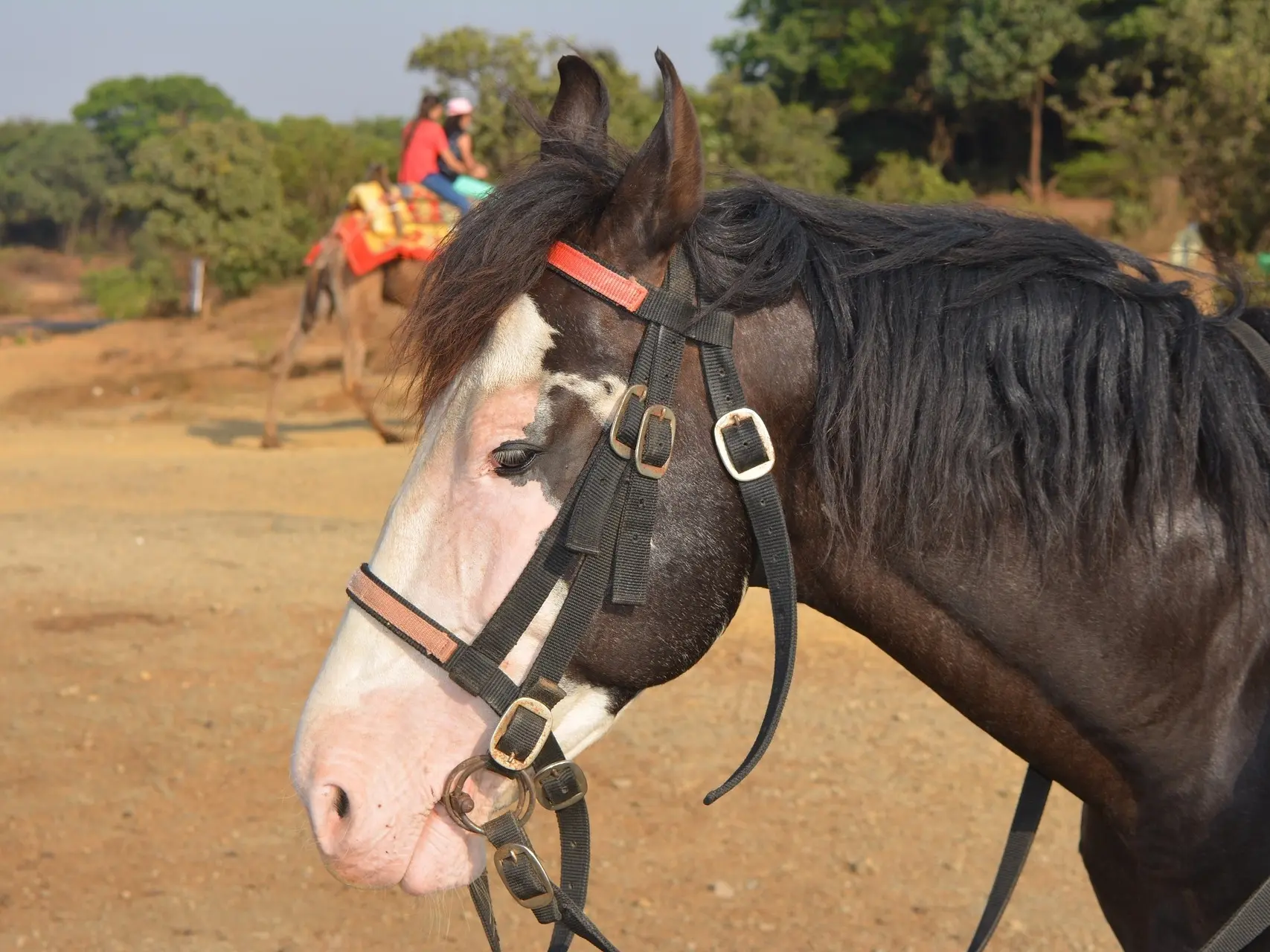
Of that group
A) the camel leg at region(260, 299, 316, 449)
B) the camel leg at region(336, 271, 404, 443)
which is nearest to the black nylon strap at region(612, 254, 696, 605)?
the camel leg at region(336, 271, 404, 443)

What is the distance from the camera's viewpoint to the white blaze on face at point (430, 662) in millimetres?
1635

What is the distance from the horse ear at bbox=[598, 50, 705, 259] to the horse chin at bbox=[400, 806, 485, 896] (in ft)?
2.53

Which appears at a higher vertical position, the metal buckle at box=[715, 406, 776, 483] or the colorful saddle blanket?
the metal buckle at box=[715, 406, 776, 483]

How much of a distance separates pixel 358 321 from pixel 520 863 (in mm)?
9471

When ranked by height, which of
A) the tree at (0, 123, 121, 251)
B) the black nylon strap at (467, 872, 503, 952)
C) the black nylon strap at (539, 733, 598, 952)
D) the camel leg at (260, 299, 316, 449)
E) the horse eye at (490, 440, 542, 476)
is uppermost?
the horse eye at (490, 440, 542, 476)

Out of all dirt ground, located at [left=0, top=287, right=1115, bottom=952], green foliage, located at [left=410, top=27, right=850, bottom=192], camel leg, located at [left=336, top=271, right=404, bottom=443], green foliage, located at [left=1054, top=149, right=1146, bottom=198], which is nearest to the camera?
dirt ground, located at [left=0, top=287, right=1115, bottom=952]

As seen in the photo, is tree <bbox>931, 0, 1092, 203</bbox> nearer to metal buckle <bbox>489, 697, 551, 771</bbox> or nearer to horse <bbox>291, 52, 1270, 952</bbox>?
horse <bbox>291, 52, 1270, 952</bbox>

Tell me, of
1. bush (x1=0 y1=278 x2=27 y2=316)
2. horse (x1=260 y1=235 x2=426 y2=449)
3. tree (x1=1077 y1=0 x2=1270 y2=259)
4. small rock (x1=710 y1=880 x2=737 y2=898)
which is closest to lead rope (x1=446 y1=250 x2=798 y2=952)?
small rock (x1=710 y1=880 x2=737 y2=898)

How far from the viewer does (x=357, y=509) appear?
844 centimetres

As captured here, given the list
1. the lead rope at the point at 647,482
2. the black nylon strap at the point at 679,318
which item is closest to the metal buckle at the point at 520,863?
the lead rope at the point at 647,482

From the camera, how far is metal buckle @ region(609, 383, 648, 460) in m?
1.61

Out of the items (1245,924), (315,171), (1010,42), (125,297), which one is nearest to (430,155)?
(1245,924)

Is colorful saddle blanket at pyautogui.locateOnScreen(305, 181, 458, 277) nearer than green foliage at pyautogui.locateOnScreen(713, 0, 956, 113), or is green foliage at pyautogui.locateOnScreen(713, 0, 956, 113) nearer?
colorful saddle blanket at pyautogui.locateOnScreen(305, 181, 458, 277)

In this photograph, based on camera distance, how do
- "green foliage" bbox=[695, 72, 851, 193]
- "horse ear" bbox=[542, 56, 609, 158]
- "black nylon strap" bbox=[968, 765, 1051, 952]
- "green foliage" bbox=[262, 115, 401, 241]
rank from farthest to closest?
"green foliage" bbox=[262, 115, 401, 241] → "green foliage" bbox=[695, 72, 851, 193] → "black nylon strap" bbox=[968, 765, 1051, 952] → "horse ear" bbox=[542, 56, 609, 158]
